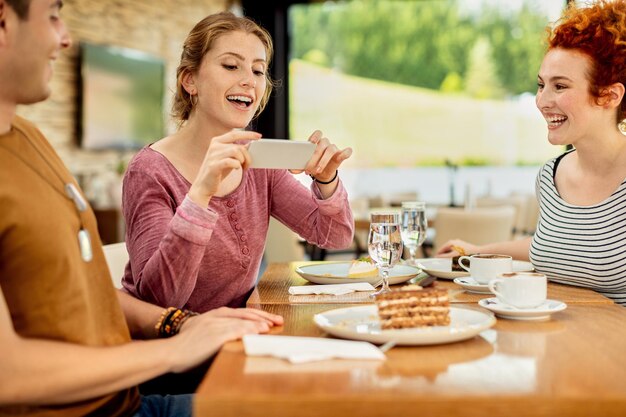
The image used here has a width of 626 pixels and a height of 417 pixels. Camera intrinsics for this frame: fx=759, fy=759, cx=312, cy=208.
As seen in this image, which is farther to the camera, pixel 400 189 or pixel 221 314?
pixel 400 189

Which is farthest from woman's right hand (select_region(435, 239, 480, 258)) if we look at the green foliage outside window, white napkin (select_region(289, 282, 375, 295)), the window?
the green foliage outside window

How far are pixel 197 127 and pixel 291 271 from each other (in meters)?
0.52

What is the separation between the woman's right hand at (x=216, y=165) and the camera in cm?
164

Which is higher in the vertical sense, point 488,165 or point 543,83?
point 543,83

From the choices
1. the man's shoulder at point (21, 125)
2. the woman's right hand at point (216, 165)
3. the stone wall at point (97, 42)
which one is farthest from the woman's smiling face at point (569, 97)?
the stone wall at point (97, 42)

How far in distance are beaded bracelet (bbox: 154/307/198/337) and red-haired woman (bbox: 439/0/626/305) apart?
106 cm

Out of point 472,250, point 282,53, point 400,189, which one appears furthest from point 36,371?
point 400,189

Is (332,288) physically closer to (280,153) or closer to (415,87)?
(280,153)

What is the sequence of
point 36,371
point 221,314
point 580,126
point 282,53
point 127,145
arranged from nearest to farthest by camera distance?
point 36,371, point 221,314, point 580,126, point 127,145, point 282,53

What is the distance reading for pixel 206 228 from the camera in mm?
1644

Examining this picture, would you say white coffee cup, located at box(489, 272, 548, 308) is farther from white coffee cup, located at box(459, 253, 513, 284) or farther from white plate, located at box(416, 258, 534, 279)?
white plate, located at box(416, 258, 534, 279)

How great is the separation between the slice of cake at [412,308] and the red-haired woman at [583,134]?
84 centimetres

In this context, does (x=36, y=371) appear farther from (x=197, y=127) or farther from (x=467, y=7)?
(x=467, y=7)

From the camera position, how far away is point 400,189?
10.5 metres
